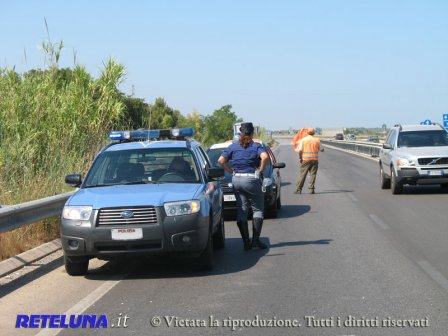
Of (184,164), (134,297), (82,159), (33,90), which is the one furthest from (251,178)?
(33,90)

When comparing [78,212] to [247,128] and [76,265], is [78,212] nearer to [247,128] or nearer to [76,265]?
[76,265]

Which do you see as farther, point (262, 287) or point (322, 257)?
point (322, 257)

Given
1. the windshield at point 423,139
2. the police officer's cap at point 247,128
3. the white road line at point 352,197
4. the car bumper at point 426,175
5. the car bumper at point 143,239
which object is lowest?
the white road line at point 352,197

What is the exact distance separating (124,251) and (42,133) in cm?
813

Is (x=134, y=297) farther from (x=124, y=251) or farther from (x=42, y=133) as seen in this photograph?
(x=42, y=133)

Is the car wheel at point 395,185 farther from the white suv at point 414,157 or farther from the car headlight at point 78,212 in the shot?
the car headlight at point 78,212

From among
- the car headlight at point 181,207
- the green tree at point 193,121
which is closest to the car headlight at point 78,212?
the car headlight at point 181,207

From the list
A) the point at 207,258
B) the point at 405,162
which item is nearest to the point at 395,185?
the point at 405,162

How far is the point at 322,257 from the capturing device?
967cm

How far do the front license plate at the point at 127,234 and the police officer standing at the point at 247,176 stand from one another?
2440 mm

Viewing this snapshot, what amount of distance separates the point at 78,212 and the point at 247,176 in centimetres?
279

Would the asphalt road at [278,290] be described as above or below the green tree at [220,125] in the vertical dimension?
A: above

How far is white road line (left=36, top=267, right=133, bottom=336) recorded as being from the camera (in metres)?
6.30

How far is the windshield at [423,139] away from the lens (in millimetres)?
19516
